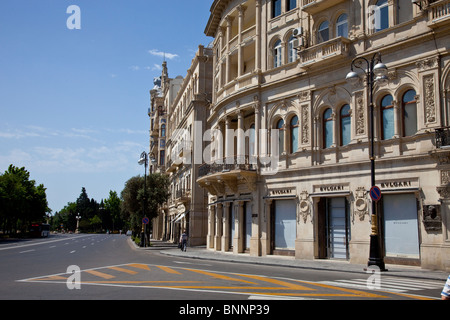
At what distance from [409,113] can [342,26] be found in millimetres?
6839

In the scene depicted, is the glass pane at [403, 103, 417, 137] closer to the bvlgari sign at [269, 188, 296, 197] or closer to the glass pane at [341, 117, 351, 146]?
the glass pane at [341, 117, 351, 146]

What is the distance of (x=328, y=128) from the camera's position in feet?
80.2

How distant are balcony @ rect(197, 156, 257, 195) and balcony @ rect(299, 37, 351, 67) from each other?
7620mm

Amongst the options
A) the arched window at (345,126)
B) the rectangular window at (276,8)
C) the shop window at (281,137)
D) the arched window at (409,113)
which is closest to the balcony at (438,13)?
the arched window at (409,113)

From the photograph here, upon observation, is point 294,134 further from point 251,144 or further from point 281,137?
point 251,144

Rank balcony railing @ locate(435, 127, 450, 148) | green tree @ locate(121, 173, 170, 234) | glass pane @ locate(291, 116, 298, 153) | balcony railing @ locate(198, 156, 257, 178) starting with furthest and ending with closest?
1. green tree @ locate(121, 173, 170, 234)
2. balcony railing @ locate(198, 156, 257, 178)
3. glass pane @ locate(291, 116, 298, 153)
4. balcony railing @ locate(435, 127, 450, 148)

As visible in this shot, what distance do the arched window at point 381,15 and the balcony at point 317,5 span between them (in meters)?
2.28

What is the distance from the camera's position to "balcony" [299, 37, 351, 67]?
2308 cm

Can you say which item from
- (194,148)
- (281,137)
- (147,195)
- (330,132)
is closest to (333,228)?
(330,132)

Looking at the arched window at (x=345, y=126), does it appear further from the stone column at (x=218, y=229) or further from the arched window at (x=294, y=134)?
the stone column at (x=218, y=229)

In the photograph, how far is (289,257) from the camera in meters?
25.2

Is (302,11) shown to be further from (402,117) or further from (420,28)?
(402,117)

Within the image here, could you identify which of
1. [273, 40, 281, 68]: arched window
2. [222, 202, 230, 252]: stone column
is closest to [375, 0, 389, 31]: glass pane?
[273, 40, 281, 68]: arched window
